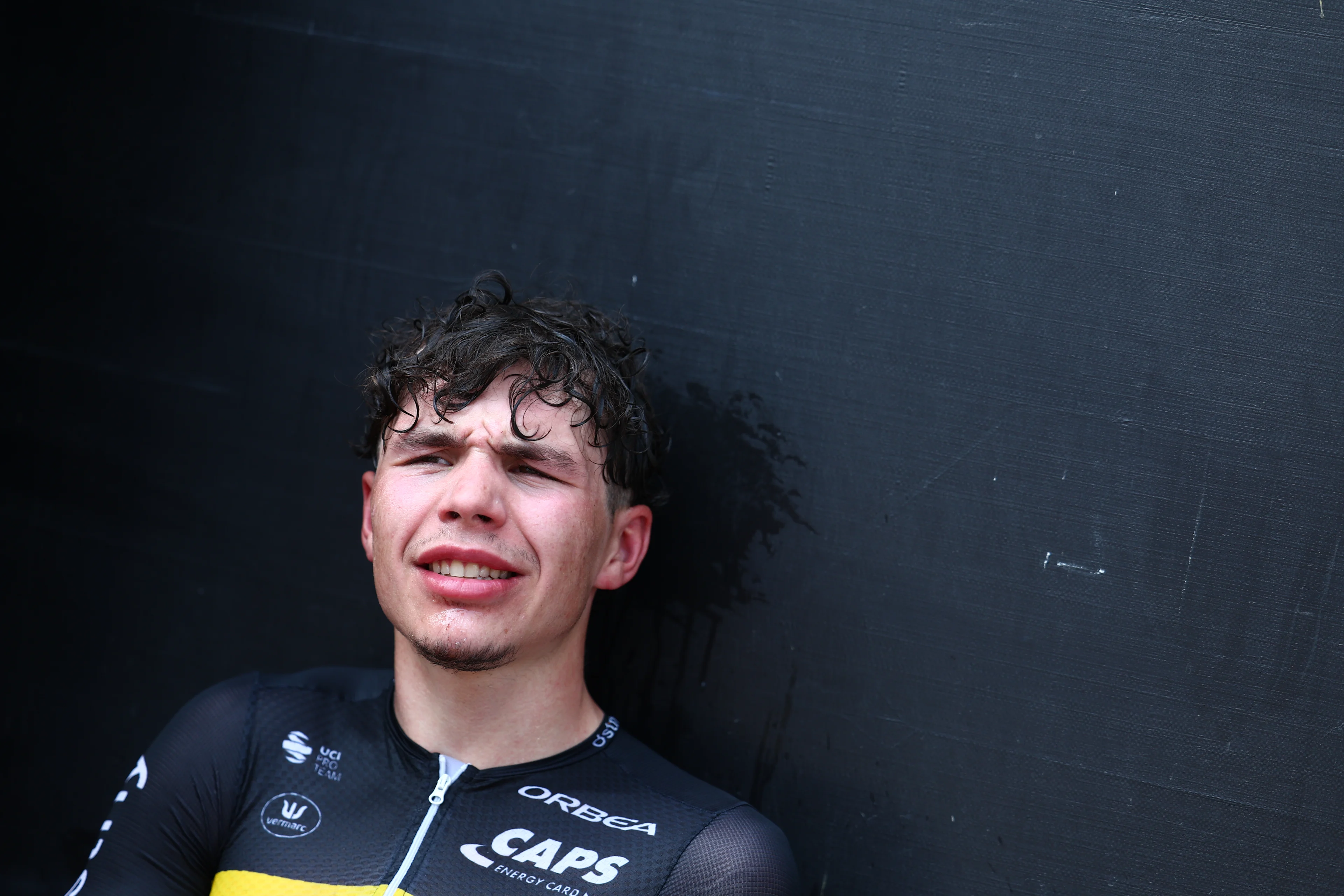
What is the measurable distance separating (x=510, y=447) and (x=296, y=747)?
1.79ft

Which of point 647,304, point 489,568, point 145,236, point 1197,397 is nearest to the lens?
point 489,568

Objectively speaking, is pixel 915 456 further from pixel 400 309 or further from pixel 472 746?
pixel 400 309

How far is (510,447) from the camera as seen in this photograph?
4.59ft

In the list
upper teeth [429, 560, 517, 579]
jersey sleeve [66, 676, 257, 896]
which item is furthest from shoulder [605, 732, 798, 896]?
jersey sleeve [66, 676, 257, 896]

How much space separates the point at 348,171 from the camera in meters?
1.80

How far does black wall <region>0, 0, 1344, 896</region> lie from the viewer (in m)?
1.49

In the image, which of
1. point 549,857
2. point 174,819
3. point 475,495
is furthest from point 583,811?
point 174,819

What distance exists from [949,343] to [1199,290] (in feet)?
1.15

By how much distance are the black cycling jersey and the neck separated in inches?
0.8

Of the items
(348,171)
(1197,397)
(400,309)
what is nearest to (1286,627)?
(1197,397)

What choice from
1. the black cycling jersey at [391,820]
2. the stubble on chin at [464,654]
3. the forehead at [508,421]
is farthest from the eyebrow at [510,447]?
the black cycling jersey at [391,820]

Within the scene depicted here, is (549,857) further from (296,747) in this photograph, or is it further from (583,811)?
(296,747)

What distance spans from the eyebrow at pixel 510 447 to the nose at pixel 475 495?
3cm

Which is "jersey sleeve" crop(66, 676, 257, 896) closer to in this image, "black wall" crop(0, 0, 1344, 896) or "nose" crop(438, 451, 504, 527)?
"black wall" crop(0, 0, 1344, 896)
